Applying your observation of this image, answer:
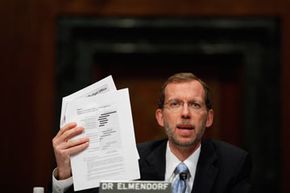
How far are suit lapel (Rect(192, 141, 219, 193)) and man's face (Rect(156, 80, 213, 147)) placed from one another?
0.22 feet

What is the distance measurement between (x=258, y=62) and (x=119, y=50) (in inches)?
41.0

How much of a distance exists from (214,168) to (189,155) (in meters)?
0.14

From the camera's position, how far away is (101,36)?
4684 mm

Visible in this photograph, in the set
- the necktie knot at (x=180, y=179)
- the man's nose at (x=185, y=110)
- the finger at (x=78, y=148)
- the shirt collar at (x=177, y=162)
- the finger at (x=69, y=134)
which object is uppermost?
the man's nose at (x=185, y=110)

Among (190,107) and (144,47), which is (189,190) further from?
(144,47)

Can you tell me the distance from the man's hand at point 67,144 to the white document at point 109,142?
0.03m

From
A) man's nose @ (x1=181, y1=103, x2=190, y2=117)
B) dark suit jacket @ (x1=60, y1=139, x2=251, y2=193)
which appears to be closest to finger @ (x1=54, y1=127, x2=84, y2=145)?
dark suit jacket @ (x1=60, y1=139, x2=251, y2=193)

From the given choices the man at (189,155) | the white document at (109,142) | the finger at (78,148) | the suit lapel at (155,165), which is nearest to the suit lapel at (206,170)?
the man at (189,155)

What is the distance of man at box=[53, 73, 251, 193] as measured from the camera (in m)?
2.69

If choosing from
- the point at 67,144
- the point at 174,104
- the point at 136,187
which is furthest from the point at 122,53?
the point at 136,187

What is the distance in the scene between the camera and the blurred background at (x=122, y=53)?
454cm

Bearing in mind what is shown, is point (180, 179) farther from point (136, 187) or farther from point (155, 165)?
point (136, 187)

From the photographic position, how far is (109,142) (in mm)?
2375

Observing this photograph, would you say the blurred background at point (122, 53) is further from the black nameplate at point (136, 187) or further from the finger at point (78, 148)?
the black nameplate at point (136, 187)
